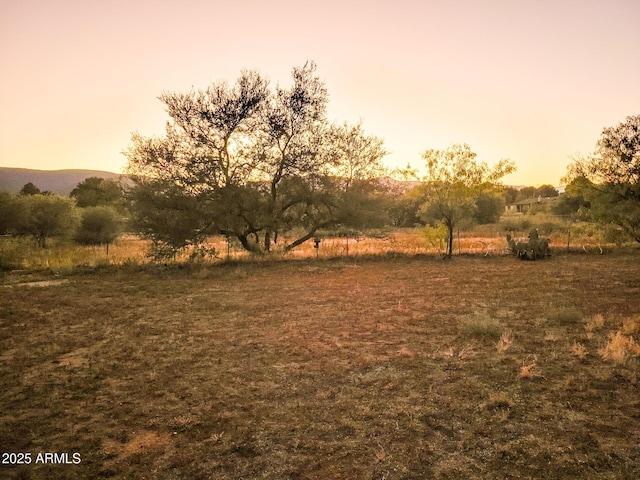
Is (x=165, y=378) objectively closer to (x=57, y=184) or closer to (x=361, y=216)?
(x=361, y=216)

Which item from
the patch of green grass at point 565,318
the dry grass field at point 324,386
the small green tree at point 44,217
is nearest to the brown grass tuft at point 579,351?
the dry grass field at point 324,386

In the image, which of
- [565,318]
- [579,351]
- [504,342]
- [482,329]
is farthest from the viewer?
[565,318]

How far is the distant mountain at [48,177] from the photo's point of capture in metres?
154

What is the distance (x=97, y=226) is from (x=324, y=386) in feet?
121

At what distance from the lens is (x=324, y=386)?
5.99 m

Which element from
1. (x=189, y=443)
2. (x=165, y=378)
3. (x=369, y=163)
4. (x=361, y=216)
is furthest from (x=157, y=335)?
(x=369, y=163)

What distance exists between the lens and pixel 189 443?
4461mm

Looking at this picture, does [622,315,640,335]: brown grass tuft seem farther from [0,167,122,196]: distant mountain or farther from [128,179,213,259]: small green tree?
[0,167,122,196]: distant mountain

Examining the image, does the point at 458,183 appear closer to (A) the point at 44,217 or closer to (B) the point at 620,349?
(B) the point at 620,349

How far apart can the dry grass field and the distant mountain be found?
167 m

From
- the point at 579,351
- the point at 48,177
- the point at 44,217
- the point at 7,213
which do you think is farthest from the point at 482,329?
the point at 48,177

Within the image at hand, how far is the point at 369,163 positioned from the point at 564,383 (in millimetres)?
19126

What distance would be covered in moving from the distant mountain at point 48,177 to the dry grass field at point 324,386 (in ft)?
547

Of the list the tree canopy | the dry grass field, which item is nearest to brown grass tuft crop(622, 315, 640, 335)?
the dry grass field
